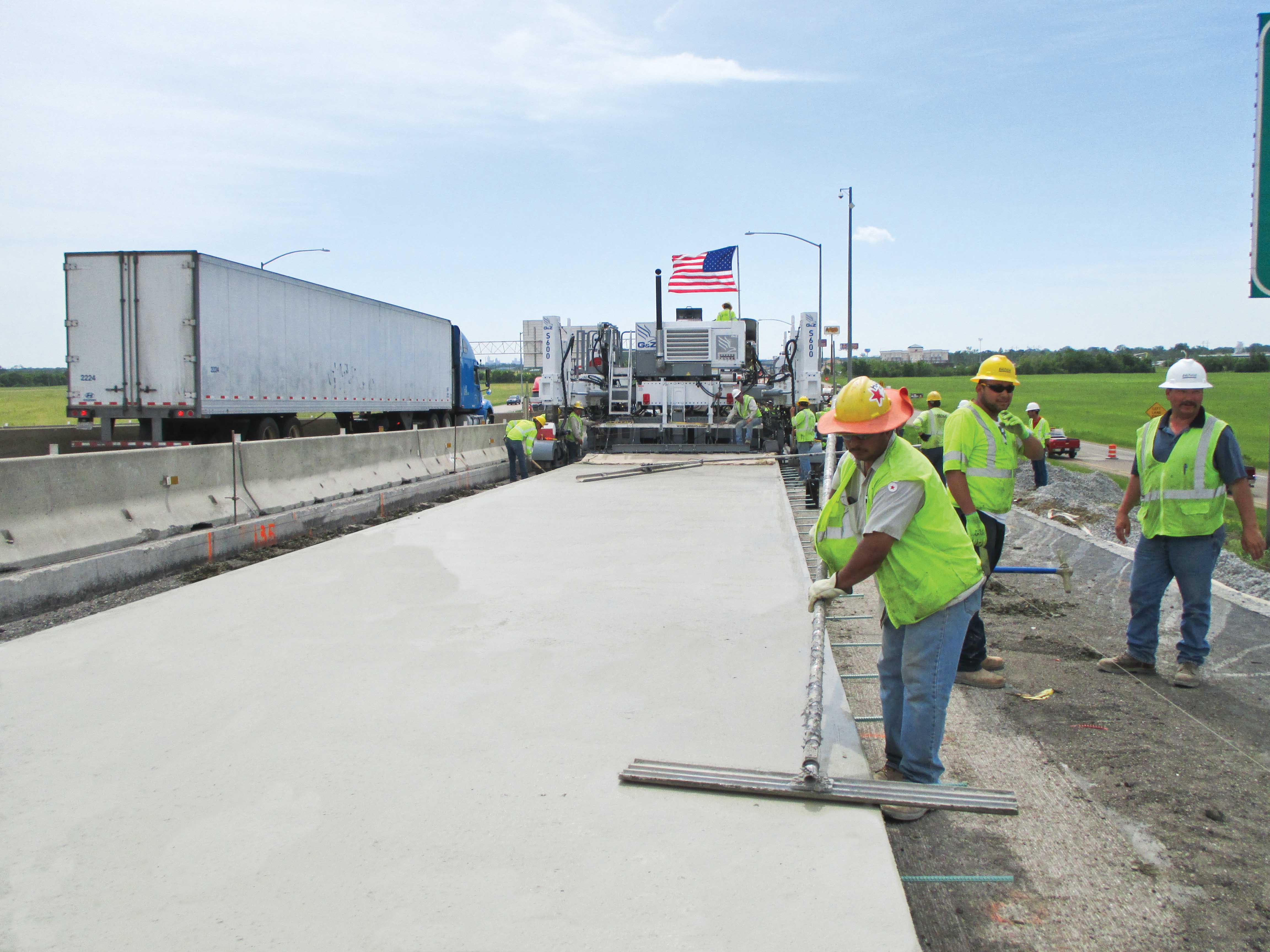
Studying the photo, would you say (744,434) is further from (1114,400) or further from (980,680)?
(1114,400)

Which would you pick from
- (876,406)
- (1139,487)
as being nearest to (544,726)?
(876,406)

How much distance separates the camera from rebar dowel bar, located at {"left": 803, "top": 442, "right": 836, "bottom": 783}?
3082 mm

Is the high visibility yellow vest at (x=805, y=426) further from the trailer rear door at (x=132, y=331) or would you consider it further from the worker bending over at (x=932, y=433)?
the trailer rear door at (x=132, y=331)

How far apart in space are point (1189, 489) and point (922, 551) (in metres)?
3.07

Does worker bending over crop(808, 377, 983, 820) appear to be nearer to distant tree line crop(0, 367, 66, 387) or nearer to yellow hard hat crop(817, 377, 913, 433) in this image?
yellow hard hat crop(817, 377, 913, 433)

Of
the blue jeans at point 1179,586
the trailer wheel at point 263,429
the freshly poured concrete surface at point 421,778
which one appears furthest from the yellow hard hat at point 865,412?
the trailer wheel at point 263,429

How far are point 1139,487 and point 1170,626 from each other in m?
1.39

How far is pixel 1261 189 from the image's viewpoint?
7898 millimetres

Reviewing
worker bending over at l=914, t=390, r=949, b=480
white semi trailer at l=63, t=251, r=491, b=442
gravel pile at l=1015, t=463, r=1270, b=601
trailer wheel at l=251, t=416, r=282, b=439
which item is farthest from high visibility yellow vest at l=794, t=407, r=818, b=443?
→ trailer wheel at l=251, t=416, r=282, b=439

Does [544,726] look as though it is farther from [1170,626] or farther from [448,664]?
[1170,626]

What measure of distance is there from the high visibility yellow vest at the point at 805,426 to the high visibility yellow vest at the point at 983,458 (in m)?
8.46

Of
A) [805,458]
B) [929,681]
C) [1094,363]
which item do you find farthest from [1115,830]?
[1094,363]

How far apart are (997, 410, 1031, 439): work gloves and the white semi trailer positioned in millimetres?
13597

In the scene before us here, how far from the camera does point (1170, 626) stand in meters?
6.62
